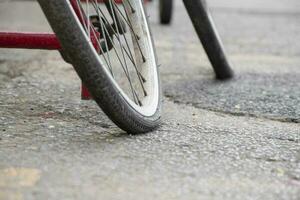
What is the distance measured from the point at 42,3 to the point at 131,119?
0.40m

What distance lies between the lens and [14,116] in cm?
189

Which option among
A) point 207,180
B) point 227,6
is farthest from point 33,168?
point 227,6

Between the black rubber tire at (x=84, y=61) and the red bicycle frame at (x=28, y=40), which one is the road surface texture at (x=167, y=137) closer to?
the black rubber tire at (x=84, y=61)

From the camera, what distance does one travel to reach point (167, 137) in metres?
1.74

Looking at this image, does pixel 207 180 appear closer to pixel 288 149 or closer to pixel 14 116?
pixel 288 149

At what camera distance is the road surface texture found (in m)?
1.36

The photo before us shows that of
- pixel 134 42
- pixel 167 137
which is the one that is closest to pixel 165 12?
pixel 134 42

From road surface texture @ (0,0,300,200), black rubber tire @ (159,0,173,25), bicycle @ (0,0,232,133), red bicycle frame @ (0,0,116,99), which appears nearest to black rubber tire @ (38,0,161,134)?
bicycle @ (0,0,232,133)

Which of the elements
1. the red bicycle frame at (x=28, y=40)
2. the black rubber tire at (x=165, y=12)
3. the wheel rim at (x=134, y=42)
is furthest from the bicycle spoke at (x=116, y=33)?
the black rubber tire at (x=165, y=12)

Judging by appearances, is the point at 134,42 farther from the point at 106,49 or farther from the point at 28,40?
the point at 28,40

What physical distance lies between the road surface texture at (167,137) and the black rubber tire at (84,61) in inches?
4.5

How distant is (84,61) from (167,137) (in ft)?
1.33

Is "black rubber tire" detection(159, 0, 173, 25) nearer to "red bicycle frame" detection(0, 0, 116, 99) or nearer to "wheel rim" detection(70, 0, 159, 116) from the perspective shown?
"wheel rim" detection(70, 0, 159, 116)

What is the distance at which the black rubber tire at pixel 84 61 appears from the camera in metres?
1.43
